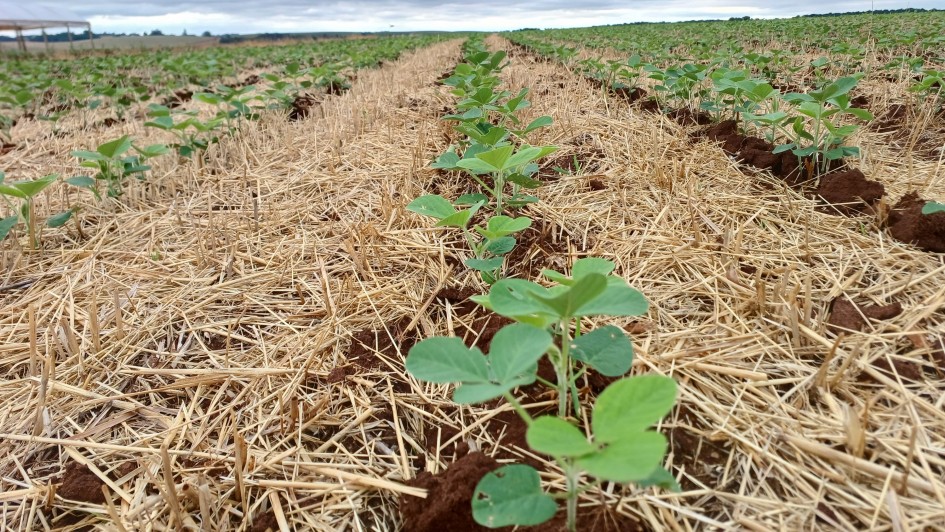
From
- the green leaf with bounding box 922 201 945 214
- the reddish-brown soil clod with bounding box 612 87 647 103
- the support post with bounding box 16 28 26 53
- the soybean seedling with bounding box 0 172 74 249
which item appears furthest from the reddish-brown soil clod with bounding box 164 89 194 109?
the support post with bounding box 16 28 26 53

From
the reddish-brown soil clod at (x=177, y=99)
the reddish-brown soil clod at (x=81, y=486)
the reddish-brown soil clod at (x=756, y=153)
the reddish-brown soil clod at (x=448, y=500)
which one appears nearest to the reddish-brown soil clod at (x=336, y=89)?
the reddish-brown soil clod at (x=177, y=99)

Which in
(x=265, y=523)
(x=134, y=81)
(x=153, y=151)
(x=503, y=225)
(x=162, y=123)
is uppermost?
(x=134, y=81)

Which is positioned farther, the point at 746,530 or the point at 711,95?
the point at 711,95

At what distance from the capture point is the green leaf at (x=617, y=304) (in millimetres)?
841

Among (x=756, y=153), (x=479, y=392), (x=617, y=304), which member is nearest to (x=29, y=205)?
(x=479, y=392)

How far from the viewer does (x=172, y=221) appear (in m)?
2.20

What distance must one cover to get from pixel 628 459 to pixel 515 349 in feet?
0.77

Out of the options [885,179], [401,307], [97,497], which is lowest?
[97,497]

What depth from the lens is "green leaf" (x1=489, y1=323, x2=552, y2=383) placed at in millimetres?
754

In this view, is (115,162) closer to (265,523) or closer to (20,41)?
(265,523)

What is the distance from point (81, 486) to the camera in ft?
3.31

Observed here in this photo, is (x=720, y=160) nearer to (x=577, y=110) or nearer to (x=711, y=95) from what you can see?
(x=577, y=110)

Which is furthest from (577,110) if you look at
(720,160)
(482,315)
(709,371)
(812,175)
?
(709,371)

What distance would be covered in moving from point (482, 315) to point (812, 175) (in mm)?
1496
